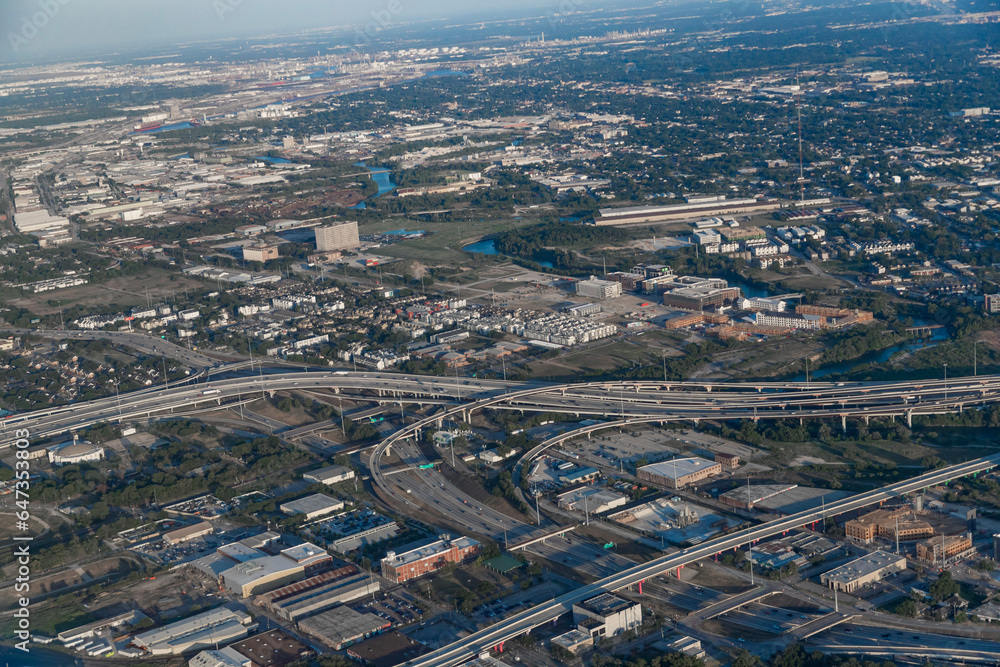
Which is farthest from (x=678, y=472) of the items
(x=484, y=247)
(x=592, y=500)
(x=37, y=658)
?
(x=484, y=247)

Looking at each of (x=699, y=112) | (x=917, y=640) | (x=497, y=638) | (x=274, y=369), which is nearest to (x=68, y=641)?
(x=497, y=638)

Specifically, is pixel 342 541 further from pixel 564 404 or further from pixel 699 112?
pixel 699 112

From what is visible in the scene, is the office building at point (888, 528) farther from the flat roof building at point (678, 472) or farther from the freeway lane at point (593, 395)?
the freeway lane at point (593, 395)

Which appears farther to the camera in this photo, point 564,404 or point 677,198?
point 677,198

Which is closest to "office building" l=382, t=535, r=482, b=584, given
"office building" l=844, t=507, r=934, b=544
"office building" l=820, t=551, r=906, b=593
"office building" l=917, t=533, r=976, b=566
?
"office building" l=820, t=551, r=906, b=593

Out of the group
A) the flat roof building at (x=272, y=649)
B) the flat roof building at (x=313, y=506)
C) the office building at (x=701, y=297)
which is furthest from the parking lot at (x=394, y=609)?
the office building at (x=701, y=297)

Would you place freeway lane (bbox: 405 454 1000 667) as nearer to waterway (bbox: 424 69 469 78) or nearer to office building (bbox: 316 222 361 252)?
office building (bbox: 316 222 361 252)

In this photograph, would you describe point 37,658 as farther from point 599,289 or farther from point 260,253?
point 260,253
